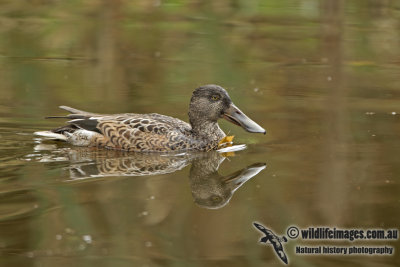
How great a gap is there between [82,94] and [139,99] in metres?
0.93

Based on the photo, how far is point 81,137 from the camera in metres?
9.80

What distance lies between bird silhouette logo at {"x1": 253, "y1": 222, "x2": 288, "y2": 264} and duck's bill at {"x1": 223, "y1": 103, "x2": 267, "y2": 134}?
117 inches

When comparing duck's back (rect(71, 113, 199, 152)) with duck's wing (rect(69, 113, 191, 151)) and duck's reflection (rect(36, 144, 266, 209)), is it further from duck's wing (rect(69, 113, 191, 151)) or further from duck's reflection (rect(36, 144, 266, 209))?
duck's reflection (rect(36, 144, 266, 209))

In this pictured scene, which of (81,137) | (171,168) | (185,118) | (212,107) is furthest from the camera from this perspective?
(185,118)

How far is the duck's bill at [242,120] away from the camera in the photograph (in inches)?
385

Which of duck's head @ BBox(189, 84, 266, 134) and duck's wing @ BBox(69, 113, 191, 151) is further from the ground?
duck's head @ BBox(189, 84, 266, 134)

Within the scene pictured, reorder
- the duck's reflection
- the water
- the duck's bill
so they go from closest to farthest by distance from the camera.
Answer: the water → the duck's reflection → the duck's bill

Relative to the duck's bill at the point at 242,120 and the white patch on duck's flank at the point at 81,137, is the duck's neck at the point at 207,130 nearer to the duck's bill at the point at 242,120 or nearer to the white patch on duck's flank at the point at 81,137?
the duck's bill at the point at 242,120

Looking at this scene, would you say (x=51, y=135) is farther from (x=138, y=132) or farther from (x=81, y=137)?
(x=138, y=132)

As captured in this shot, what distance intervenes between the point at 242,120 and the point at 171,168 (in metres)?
1.46

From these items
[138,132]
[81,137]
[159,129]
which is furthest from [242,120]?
[81,137]

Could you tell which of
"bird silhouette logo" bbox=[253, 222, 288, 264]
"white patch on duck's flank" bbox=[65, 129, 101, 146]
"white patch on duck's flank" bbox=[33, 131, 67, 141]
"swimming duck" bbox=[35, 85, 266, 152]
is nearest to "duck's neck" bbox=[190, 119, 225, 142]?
"swimming duck" bbox=[35, 85, 266, 152]

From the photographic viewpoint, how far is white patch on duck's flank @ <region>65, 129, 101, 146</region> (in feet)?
32.1

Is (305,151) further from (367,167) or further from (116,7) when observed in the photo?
(116,7)
